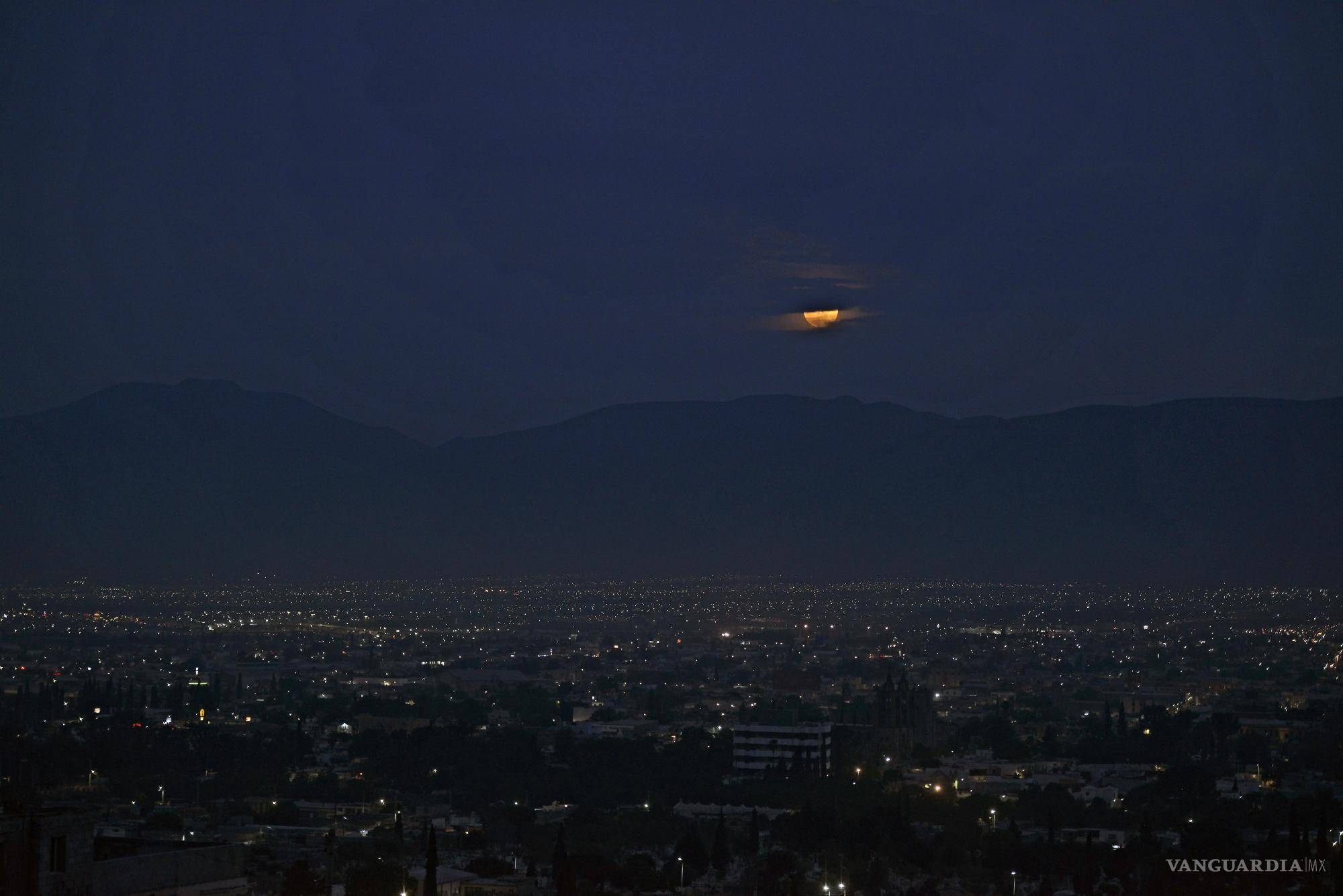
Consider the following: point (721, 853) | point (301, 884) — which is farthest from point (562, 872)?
point (301, 884)

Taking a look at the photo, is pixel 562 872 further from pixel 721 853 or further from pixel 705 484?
pixel 705 484

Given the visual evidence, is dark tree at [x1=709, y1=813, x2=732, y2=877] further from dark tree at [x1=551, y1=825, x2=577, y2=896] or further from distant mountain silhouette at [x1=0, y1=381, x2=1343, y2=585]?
distant mountain silhouette at [x1=0, y1=381, x2=1343, y2=585]

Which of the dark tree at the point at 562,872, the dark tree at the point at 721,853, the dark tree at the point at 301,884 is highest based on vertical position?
the dark tree at the point at 301,884

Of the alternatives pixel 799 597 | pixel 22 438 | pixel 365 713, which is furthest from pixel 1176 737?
pixel 22 438

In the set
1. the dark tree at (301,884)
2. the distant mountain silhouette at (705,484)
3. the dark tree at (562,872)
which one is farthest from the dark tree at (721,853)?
the distant mountain silhouette at (705,484)

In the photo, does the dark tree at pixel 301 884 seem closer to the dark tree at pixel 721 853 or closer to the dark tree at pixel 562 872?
the dark tree at pixel 562 872

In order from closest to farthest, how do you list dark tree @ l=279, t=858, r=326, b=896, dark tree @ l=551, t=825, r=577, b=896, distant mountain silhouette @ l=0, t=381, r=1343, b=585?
dark tree @ l=279, t=858, r=326, b=896 → dark tree @ l=551, t=825, r=577, b=896 → distant mountain silhouette @ l=0, t=381, r=1343, b=585

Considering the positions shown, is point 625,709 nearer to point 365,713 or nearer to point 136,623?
point 365,713

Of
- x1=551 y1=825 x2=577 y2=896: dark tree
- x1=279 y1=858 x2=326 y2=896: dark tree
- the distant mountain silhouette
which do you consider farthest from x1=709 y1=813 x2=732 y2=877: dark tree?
the distant mountain silhouette
